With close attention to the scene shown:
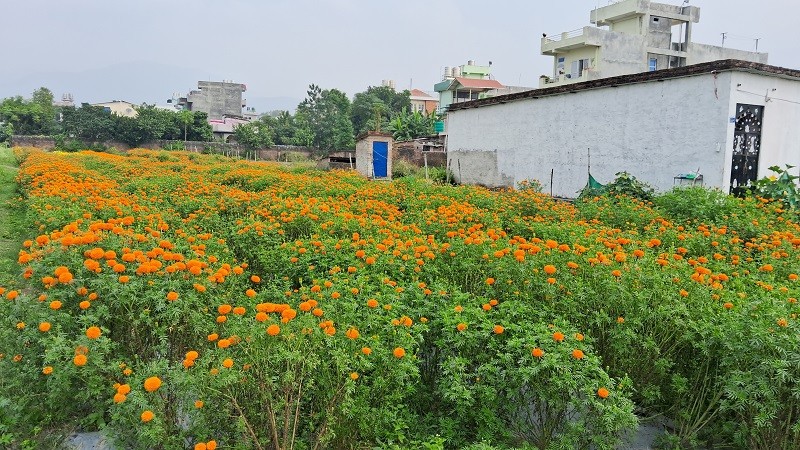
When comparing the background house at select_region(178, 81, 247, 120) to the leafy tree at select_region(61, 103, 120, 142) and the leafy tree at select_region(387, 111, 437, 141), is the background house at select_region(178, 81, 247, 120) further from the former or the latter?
the leafy tree at select_region(387, 111, 437, 141)

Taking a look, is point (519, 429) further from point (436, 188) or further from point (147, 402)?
point (436, 188)

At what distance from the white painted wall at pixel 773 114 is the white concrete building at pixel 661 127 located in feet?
0.07

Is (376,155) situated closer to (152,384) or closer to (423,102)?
(152,384)

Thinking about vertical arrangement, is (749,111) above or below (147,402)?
above

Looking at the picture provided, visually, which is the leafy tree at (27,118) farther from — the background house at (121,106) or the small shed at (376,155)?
the small shed at (376,155)

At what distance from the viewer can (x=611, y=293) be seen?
330 cm

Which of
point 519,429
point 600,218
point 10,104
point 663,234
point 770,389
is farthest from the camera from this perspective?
point 10,104

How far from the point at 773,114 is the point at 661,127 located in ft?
6.93

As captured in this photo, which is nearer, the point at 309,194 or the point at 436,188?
the point at 309,194

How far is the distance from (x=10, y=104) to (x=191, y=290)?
2198 inches

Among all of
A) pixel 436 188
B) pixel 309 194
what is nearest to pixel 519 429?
pixel 309 194

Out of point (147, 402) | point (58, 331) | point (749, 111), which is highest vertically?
point (749, 111)

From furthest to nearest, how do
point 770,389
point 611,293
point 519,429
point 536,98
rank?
1. point 536,98
2. point 611,293
3. point 519,429
4. point 770,389

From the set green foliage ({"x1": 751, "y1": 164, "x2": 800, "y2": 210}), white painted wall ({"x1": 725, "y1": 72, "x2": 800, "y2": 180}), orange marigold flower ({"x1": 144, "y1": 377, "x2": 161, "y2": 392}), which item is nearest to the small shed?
white painted wall ({"x1": 725, "y1": 72, "x2": 800, "y2": 180})
